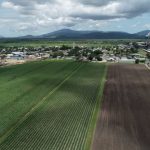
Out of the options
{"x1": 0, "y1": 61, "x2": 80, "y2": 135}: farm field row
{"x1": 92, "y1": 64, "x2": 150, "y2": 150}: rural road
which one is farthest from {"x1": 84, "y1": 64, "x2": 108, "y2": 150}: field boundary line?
{"x1": 0, "y1": 61, "x2": 80, "y2": 135}: farm field row

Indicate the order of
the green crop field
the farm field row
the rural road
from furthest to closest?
1. the farm field row
2. the green crop field
3. the rural road

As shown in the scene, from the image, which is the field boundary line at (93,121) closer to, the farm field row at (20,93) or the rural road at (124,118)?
the rural road at (124,118)

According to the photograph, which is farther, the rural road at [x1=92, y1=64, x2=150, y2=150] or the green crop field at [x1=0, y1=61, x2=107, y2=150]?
the green crop field at [x1=0, y1=61, x2=107, y2=150]

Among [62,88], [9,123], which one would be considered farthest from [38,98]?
[9,123]

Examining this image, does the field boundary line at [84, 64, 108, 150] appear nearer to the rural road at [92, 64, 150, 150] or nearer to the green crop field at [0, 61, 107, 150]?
the green crop field at [0, 61, 107, 150]

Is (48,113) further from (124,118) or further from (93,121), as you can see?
(124,118)

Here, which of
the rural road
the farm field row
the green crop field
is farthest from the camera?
the farm field row

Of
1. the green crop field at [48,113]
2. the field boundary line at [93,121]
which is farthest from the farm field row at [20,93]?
the field boundary line at [93,121]
